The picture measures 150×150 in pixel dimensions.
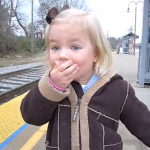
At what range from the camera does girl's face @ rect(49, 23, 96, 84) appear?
1.43 meters

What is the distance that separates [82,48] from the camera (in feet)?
4.85

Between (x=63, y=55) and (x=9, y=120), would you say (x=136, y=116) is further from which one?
(x=9, y=120)

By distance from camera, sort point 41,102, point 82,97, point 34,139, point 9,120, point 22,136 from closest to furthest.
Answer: point 41,102
point 82,97
point 34,139
point 22,136
point 9,120

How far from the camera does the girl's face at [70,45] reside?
1.43 metres

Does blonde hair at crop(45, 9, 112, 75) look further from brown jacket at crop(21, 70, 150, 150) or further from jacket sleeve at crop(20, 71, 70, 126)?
jacket sleeve at crop(20, 71, 70, 126)

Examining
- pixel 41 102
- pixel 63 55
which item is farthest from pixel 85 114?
pixel 63 55

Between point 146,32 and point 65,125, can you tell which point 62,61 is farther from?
point 146,32

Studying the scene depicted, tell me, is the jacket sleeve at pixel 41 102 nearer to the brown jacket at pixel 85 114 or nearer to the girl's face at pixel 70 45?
the brown jacket at pixel 85 114

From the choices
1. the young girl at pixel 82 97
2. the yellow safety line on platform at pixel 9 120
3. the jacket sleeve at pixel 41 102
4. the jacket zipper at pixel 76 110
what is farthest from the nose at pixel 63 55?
the yellow safety line on platform at pixel 9 120

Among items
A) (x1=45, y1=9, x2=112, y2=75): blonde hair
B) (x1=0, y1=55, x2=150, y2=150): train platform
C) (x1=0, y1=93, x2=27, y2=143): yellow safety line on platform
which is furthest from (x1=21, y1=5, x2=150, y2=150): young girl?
(x1=0, y1=93, x2=27, y2=143): yellow safety line on platform

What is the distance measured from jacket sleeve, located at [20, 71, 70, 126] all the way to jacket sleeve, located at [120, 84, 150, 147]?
1.26ft

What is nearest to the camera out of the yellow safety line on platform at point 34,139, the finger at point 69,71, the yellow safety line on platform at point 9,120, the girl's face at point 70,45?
the finger at point 69,71

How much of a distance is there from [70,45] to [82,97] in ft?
0.97

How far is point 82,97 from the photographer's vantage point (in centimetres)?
154
